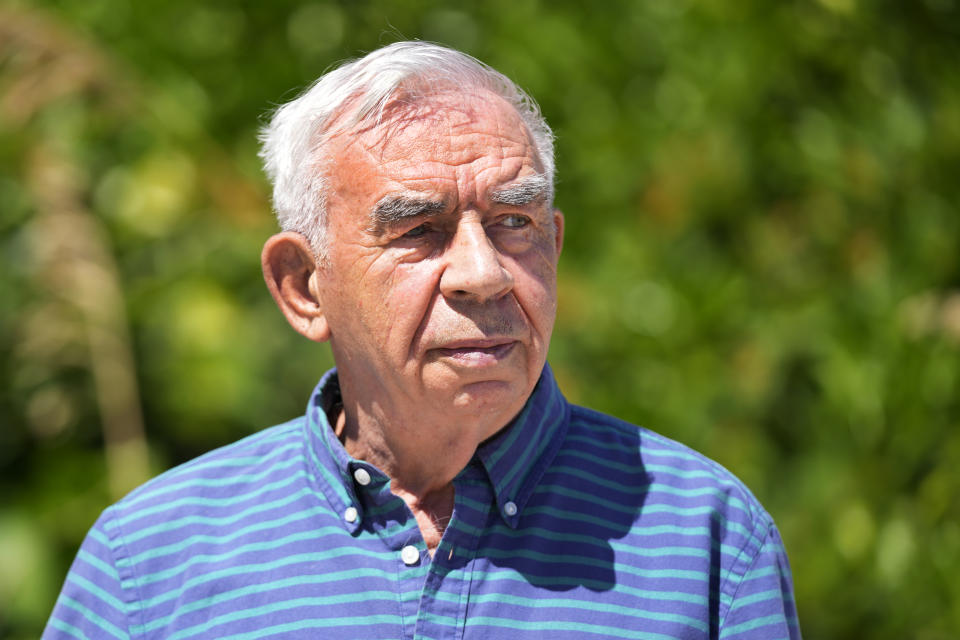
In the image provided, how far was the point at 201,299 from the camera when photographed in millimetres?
3785

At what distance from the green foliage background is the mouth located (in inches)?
82.5

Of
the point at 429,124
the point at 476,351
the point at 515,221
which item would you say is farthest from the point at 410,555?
the point at 429,124

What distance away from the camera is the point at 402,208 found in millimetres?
1592

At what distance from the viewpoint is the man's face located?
5.15 feet

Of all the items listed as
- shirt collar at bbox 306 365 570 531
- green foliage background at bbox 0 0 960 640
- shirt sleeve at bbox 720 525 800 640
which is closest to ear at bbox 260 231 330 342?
shirt collar at bbox 306 365 570 531

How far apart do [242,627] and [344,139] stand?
78cm

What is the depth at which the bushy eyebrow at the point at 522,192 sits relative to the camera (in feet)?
5.30

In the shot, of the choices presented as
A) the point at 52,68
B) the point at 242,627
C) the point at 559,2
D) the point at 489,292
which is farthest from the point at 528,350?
the point at 559,2


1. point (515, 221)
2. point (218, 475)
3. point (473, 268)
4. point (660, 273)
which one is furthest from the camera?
point (660, 273)

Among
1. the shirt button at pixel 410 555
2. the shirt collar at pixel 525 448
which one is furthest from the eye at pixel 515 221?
the shirt button at pixel 410 555

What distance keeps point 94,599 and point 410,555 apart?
1.78ft

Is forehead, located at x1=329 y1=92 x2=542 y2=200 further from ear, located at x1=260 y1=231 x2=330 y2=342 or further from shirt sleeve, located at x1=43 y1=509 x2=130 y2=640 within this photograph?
shirt sleeve, located at x1=43 y1=509 x2=130 y2=640

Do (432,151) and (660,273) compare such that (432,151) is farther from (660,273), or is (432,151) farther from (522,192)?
(660,273)

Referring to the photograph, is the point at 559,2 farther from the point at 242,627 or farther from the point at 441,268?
the point at 242,627
